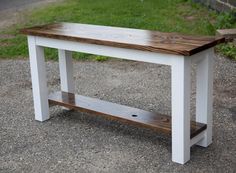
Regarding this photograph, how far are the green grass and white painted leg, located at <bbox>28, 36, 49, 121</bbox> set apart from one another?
7.42 ft

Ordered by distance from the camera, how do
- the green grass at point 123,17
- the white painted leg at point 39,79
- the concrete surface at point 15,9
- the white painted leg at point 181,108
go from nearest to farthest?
the white painted leg at point 181,108 → the white painted leg at point 39,79 → the green grass at point 123,17 → the concrete surface at point 15,9

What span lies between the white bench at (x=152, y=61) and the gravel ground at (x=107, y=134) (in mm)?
183

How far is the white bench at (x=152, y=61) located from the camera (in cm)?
333

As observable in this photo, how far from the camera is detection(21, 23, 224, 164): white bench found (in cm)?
333

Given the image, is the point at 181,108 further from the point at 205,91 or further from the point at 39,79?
the point at 39,79

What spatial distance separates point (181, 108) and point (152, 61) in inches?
15.8

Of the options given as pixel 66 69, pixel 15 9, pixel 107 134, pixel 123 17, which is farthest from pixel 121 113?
pixel 15 9

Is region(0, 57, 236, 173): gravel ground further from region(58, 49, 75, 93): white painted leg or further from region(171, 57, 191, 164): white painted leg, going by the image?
region(58, 49, 75, 93): white painted leg

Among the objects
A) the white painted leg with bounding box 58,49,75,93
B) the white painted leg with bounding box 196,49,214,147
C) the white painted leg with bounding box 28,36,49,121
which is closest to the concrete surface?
the white painted leg with bounding box 58,49,75,93

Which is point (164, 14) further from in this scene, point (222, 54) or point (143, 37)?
point (143, 37)

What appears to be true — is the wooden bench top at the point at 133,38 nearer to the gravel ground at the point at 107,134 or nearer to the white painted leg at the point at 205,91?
the white painted leg at the point at 205,91

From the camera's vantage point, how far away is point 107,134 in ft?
13.6

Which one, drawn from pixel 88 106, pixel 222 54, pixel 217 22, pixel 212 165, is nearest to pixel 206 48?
pixel 212 165

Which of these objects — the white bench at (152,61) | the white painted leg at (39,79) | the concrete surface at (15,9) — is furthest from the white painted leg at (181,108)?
the concrete surface at (15,9)
